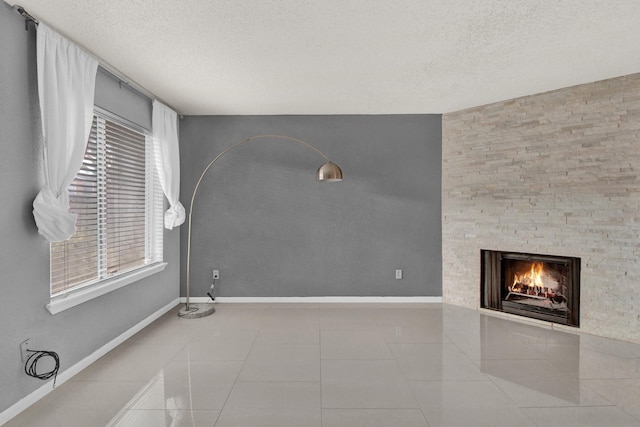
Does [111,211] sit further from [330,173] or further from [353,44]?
[353,44]

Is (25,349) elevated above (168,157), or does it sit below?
below

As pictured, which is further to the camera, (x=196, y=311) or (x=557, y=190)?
(x=196, y=311)

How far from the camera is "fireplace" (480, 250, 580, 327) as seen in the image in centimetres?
396

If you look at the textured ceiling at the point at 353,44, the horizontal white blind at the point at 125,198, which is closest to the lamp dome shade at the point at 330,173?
the textured ceiling at the point at 353,44

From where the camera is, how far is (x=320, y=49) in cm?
295

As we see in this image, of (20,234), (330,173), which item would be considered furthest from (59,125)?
(330,173)

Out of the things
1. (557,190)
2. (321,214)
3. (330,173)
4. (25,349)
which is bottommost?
(25,349)

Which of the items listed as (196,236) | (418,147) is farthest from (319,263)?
(418,147)

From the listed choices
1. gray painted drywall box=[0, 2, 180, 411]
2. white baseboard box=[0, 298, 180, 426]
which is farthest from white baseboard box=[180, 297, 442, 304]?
gray painted drywall box=[0, 2, 180, 411]

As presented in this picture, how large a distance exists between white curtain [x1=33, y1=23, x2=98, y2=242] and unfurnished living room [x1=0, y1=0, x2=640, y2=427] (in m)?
0.02

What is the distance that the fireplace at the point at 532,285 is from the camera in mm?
3959

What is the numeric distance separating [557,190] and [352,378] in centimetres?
303

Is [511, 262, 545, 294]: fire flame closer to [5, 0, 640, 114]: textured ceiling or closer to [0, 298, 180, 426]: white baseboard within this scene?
[5, 0, 640, 114]: textured ceiling

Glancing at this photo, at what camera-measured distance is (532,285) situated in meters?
4.40
